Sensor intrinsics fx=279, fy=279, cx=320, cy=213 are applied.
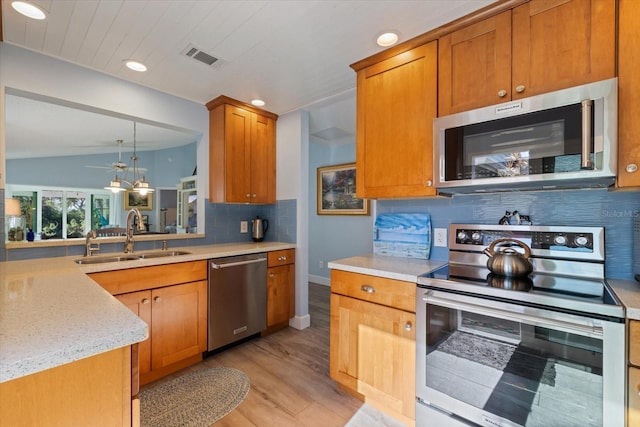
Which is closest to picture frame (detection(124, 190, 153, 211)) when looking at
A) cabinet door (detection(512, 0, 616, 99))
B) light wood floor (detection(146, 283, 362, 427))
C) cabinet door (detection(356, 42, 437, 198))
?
light wood floor (detection(146, 283, 362, 427))

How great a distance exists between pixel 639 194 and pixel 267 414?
234 centimetres

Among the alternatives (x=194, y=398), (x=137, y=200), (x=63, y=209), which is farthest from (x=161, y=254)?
Answer: (x=63, y=209)

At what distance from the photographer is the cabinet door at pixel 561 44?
124 centimetres

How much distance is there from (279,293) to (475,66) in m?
2.47

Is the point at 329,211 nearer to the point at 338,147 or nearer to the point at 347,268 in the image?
the point at 338,147

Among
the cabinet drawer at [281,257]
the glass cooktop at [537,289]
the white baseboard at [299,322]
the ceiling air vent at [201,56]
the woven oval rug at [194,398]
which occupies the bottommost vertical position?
the woven oval rug at [194,398]

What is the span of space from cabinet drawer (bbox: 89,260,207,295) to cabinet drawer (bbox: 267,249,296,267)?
0.67 metres

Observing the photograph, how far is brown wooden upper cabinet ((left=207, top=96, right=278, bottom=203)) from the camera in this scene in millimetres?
2809

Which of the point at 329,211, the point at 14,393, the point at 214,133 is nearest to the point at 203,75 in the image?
the point at 214,133

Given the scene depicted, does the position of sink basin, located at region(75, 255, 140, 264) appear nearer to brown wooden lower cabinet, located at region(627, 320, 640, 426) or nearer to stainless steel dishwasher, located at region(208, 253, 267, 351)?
stainless steel dishwasher, located at region(208, 253, 267, 351)

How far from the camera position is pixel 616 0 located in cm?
121

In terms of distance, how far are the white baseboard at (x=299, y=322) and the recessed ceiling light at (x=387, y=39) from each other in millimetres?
2609

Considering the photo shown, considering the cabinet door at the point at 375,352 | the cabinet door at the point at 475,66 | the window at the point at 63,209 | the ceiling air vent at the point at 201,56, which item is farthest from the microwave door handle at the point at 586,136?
the window at the point at 63,209

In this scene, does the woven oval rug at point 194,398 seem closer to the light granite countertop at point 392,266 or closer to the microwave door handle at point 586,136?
the light granite countertop at point 392,266
